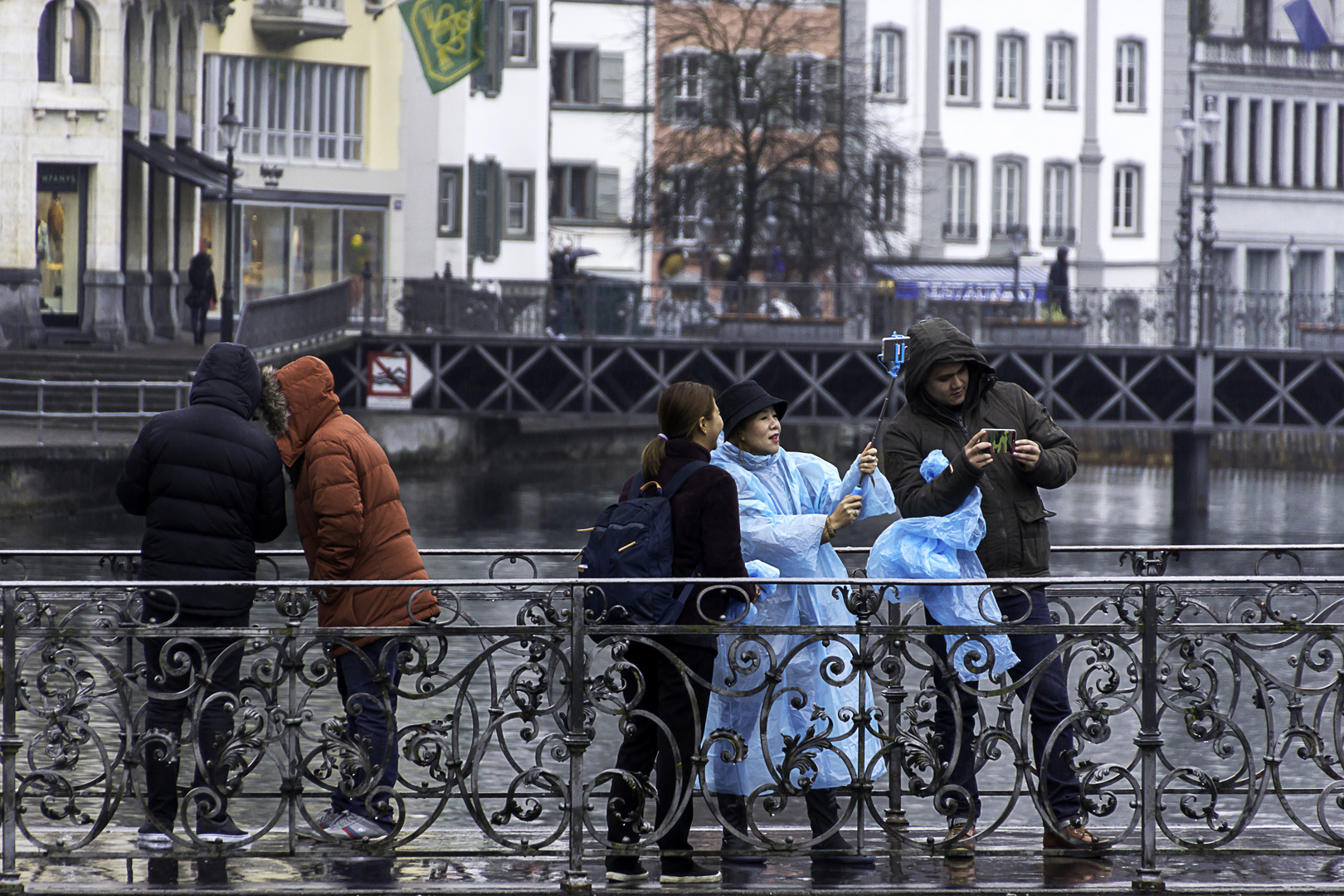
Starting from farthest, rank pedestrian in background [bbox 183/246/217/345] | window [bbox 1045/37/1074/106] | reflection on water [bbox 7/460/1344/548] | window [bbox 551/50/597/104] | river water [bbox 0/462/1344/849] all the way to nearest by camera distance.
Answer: window [bbox 1045/37/1074/106]
window [bbox 551/50/597/104]
pedestrian in background [bbox 183/246/217/345]
reflection on water [bbox 7/460/1344/548]
river water [bbox 0/462/1344/849]

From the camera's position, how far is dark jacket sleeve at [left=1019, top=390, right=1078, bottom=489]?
22.3 feet

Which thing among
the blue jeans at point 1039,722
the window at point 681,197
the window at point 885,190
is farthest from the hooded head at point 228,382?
the window at point 681,197

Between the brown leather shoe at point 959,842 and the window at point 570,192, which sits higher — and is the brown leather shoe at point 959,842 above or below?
below

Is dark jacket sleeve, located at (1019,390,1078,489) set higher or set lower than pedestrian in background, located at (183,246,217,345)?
lower

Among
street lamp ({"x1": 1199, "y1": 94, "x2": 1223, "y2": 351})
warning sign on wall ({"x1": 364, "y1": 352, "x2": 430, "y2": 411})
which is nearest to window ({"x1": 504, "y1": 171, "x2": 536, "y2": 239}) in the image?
warning sign on wall ({"x1": 364, "y1": 352, "x2": 430, "y2": 411})

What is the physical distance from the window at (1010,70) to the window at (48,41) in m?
33.1

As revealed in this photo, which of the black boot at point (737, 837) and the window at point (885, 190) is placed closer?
the black boot at point (737, 837)

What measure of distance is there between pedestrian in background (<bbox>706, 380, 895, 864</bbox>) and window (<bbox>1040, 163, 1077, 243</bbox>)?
55.4m

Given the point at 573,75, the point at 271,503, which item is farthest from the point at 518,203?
the point at 271,503

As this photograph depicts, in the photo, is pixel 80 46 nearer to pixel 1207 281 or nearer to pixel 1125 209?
pixel 1207 281

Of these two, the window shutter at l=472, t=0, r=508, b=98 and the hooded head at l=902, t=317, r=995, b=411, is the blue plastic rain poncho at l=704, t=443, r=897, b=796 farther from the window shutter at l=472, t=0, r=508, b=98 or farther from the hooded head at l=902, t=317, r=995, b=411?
the window shutter at l=472, t=0, r=508, b=98

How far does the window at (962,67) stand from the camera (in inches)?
2356

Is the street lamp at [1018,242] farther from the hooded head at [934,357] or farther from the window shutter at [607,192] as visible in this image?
the hooded head at [934,357]

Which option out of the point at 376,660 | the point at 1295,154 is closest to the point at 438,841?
the point at 376,660
